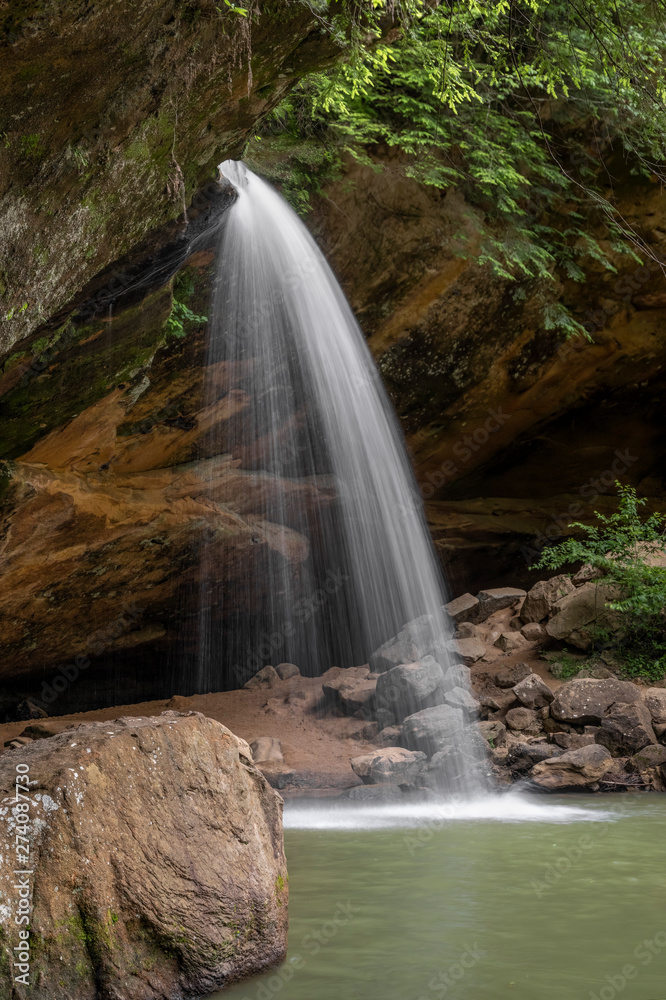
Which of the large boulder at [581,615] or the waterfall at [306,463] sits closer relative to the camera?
the waterfall at [306,463]

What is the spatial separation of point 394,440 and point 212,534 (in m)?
3.27

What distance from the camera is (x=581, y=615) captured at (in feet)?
34.2

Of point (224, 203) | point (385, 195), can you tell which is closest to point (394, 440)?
point (385, 195)

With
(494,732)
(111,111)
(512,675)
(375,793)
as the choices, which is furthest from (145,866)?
(512,675)

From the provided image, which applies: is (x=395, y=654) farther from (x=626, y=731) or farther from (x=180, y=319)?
(x=180, y=319)

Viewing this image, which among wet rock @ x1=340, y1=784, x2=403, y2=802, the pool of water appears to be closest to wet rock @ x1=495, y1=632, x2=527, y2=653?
wet rock @ x1=340, y1=784, x2=403, y2=802

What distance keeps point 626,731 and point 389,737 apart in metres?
2.97

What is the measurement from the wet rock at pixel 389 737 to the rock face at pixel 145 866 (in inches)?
245

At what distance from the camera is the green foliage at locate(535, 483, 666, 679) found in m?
9.91

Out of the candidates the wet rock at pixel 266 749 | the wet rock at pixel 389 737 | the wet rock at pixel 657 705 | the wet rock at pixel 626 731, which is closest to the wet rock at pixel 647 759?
the wet rock at pixel 626 731

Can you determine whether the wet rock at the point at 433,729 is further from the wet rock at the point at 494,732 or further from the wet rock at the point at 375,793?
the wet rock at the point at 375,793

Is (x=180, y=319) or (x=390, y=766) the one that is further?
(x=180, y=319)

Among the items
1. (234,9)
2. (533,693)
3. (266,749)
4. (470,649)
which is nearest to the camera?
(234,9)

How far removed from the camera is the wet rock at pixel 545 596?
11008 mm
